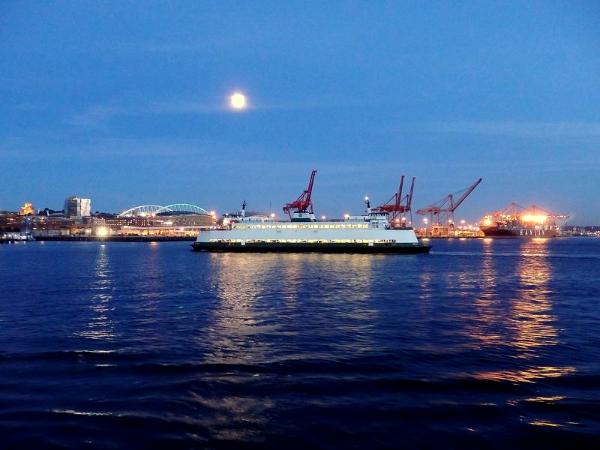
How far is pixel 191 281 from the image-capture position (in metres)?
37.1

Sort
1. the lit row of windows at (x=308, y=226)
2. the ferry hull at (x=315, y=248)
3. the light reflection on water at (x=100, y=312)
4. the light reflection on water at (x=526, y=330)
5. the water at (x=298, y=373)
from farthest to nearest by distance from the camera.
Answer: the lit row of windows at (x=308, y=226) → the ferry hull at (x=315, y=248) → the light reflection on water at (x=100, y=312) → the light reflection on water at (x=526, y=330) → the water at (x=298, y=373)

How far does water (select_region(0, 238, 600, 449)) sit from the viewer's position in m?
9.04

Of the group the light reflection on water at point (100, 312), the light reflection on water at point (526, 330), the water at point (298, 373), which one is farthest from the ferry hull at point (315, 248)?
the water at point (298, 373)

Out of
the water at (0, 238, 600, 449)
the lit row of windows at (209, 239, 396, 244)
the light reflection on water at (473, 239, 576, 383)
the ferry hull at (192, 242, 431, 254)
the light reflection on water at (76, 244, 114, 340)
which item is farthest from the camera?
the lit row of windows at (209, 239, 396, 244)

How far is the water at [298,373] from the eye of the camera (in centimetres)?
904

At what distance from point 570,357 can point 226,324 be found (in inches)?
477

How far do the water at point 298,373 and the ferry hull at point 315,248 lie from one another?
49915mm

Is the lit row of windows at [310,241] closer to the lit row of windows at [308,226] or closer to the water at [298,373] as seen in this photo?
the lit row of windows at [308,226]

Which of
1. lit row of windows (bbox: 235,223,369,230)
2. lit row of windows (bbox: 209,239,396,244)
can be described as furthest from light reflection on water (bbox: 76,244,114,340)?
lit row of windows (bbox: 235,223,369,230)

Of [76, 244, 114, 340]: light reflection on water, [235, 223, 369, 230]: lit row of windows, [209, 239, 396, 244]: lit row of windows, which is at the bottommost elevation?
[76, 244, 114, 340]: light reflection on water

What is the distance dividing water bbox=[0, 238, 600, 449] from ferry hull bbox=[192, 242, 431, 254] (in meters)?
49.9

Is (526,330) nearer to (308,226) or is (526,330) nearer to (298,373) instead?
(298,373)

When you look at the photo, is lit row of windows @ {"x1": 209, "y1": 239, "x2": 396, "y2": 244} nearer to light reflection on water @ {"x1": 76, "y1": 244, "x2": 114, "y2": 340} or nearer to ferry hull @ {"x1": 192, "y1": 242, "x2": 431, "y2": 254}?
ferry hull @ {"x1": 192, "y1": 242, "x2": 431, "y2": 254}

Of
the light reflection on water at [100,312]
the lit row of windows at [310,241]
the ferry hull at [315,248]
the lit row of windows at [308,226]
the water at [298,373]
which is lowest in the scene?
the light reflection on water at [100,312]
